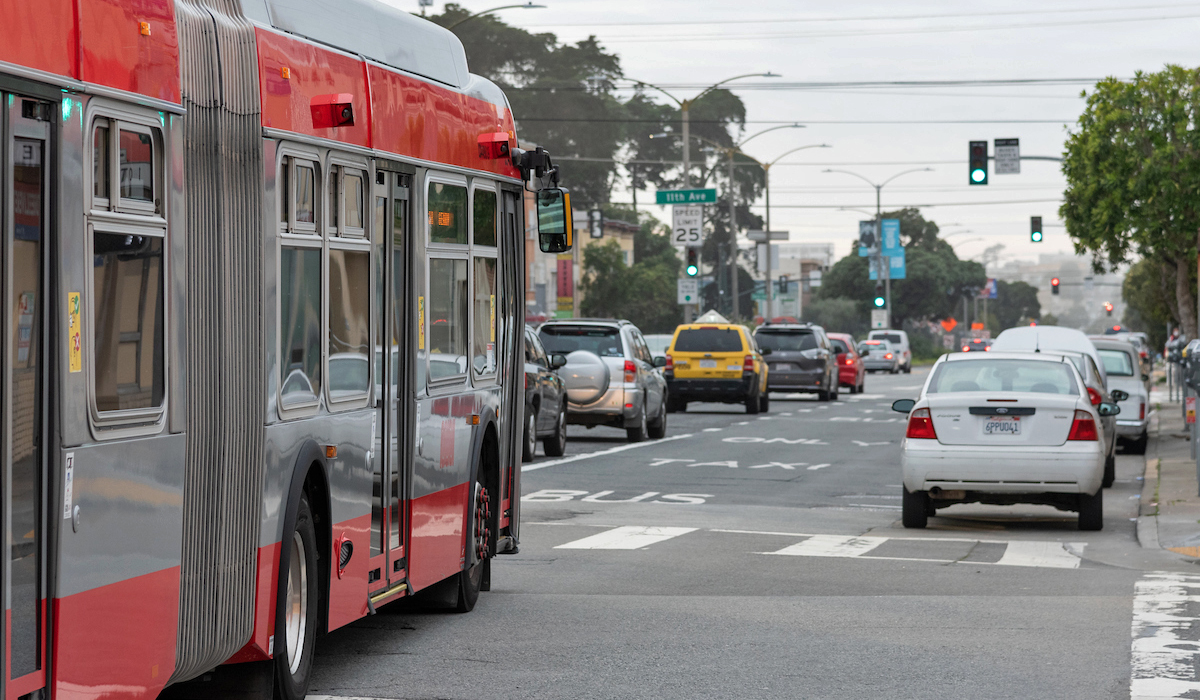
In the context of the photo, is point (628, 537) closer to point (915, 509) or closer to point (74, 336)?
point (915, 509)

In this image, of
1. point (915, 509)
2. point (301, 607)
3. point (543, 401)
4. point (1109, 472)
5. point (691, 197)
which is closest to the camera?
point (301, 607)

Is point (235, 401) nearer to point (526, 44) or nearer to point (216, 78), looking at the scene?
point (216, 78)

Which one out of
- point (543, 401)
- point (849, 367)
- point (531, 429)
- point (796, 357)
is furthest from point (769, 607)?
point (849, 367)

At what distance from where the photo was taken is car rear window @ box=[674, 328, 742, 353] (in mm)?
33906

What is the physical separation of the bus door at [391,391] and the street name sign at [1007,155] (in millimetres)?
31129

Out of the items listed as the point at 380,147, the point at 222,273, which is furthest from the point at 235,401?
the point at 380,147

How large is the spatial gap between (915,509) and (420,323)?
748cm

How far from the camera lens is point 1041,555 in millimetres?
13180

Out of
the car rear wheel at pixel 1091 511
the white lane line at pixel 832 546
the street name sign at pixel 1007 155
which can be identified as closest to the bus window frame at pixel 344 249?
the white lane line at pixel 832 546

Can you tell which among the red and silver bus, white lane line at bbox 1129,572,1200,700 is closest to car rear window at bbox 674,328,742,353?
white lane line at bbox 1129,572,1200,700

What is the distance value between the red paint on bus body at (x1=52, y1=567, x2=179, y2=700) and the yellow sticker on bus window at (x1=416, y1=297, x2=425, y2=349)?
9.81 feet

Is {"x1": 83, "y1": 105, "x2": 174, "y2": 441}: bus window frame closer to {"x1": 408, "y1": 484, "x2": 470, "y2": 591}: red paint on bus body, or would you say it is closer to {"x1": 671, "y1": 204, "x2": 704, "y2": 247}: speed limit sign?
{"x1": 408, "y1": 484, "x2": 470, "y2": 591}: red paint on bus body

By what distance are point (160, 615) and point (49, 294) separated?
1.29 metres

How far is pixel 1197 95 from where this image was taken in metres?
27.8
